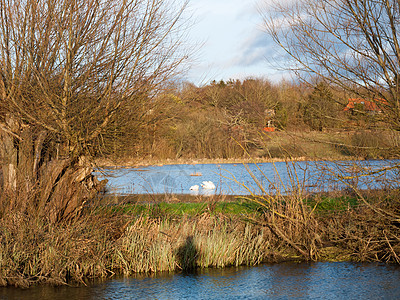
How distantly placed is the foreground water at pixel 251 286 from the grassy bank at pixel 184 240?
0.29 meters

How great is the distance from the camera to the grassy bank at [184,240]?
7.22m

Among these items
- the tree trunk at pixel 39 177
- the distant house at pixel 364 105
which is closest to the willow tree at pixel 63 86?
the tree trunk at pixel 39 177

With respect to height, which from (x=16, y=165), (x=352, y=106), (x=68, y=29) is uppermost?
(x=68, y=29)

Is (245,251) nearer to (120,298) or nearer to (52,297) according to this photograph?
(120,298)

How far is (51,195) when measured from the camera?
27.6 ft

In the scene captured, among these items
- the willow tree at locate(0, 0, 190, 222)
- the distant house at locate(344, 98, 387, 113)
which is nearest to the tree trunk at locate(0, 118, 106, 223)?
the willow tree at locate(0, 0, 190, 222)

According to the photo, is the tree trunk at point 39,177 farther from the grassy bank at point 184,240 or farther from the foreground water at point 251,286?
the foreground water at point 251,286

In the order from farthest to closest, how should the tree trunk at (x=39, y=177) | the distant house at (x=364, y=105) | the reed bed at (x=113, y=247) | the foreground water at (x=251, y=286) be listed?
the tree trunk at (x=39, y=177), the distant house at (x=364, y=105), the reed bed at (x=113, y=247), the foreground water at (x=251, y=286)

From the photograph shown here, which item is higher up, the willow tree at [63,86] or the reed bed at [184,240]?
the willow tree at [63,86]

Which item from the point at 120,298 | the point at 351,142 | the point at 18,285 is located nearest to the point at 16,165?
the point at 18,285

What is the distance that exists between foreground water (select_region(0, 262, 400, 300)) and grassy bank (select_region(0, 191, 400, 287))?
291 mm

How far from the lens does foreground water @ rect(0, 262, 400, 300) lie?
6.71 metres

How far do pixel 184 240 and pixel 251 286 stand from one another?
1537mm

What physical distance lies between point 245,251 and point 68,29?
495 centimetres
